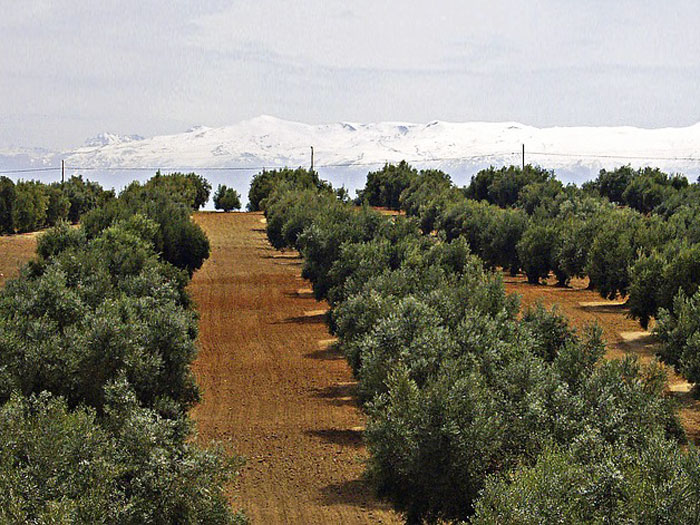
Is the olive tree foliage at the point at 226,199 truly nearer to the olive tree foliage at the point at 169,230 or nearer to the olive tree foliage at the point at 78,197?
the olive tree foliage at the point at 78,197

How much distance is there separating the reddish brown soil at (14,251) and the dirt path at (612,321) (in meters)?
36.2

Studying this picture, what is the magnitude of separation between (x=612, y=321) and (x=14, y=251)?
5163cm

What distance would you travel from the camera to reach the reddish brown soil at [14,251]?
6400 centimetres

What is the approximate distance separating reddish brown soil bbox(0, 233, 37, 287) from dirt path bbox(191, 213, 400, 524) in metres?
13.7

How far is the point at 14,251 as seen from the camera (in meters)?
74.1

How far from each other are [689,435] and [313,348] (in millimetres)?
20638

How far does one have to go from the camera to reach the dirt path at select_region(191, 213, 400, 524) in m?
21.7

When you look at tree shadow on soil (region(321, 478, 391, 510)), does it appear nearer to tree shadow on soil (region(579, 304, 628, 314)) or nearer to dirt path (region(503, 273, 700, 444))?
dirt path (region(503, 273, 700, 444))

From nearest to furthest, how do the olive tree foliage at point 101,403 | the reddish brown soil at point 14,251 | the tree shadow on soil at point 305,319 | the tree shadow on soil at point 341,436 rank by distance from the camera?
1. the olive tree foliage at point 101,403
2. the tree shadow on soil at point 341,436
3. the tree shadow on soil at point 305,319
4. the reddish brown soil at point 14,251

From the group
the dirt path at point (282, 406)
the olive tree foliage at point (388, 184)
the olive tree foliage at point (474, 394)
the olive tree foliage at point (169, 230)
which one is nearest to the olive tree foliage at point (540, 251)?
the dirt path at point (282, 406)

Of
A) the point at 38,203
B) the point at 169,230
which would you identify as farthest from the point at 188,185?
the point at 169,230

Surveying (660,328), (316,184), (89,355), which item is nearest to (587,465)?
(89,355)

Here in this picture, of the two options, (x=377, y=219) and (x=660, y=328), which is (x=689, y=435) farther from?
(x=377, y=219)

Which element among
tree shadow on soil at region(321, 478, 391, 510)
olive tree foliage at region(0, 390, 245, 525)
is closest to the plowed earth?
tree shadow on soil at region(321, 478, 391, 510)
